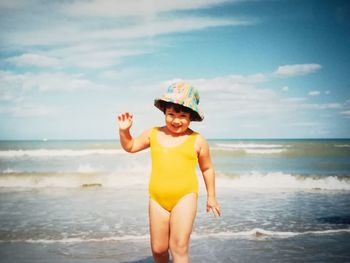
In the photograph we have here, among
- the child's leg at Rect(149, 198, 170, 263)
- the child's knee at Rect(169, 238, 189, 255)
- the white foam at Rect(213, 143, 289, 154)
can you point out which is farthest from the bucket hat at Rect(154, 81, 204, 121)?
the white foam at Rect(213, 143, 289, 154)

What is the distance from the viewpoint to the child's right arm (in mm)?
3010

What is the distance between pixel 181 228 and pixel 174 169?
511mm

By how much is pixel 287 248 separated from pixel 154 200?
9.27 ft

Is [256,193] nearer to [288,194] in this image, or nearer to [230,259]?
[288,194]

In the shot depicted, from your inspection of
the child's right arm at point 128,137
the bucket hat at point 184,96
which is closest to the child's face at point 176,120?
the bucket hat at point 184,96

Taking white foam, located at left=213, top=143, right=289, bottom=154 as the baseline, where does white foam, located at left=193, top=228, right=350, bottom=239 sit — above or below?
below

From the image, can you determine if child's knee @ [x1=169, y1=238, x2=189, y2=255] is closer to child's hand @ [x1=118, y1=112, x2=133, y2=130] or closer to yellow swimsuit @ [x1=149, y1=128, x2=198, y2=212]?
yellow swimsuit @ [x1=149, y1=128, x2=198, y2=212]

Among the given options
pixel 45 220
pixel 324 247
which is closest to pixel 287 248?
pixel 324 247

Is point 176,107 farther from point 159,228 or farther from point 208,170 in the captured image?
point 159,228

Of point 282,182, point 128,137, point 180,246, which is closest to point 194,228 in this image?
point 180,246

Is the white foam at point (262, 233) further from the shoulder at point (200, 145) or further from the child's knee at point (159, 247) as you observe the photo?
the shoulder at point (200, 145)

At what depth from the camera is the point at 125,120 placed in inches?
119

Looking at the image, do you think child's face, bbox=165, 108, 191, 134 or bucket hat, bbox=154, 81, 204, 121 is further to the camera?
child's face, bbox=165, 108, 191, 134

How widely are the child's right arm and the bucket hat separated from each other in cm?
31
